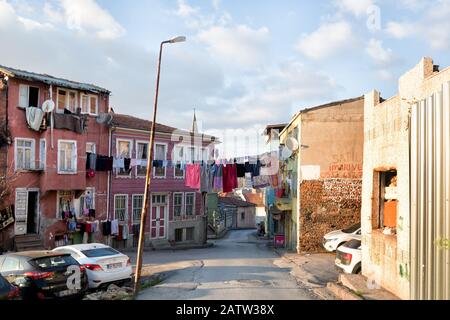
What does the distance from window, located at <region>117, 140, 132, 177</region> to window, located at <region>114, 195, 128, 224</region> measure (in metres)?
1.50

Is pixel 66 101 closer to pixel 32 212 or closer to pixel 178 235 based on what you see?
pixel 32 212

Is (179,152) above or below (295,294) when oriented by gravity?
above

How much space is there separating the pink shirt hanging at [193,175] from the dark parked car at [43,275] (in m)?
16.6

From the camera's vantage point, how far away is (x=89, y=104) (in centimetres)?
2823

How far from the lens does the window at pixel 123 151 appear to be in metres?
30.5

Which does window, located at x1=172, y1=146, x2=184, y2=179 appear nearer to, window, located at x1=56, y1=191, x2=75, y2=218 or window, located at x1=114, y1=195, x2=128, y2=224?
window, located at x1=114, y1=195, x2=128, y2=224

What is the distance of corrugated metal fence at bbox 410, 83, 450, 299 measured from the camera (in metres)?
7.33

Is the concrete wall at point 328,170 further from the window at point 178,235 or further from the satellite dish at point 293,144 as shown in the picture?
the window at point 178,235

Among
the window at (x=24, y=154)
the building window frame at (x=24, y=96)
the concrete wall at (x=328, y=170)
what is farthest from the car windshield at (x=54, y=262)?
the building window frame at (x=24, y=96)

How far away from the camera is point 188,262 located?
20719 mm

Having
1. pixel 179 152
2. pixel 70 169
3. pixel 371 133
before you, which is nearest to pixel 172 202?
pixel 179 152

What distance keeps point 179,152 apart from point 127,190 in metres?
5.54
